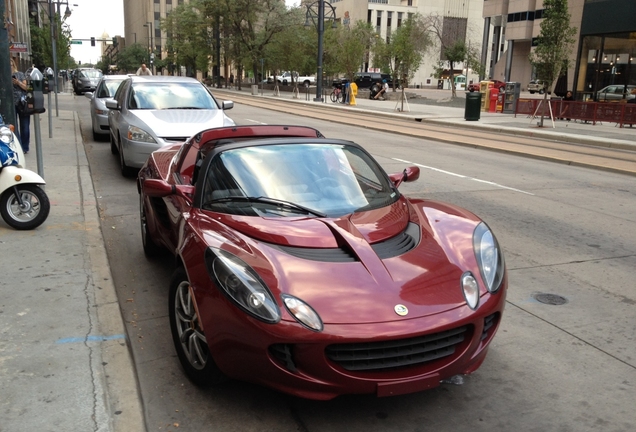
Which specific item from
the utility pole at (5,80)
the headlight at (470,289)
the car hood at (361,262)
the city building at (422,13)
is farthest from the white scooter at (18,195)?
the city building at (422,13)

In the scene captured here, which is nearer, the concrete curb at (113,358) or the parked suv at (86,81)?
the concrete curb at (113,358)

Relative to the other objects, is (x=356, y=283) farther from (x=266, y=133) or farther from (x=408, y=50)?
(x=408, y=50)

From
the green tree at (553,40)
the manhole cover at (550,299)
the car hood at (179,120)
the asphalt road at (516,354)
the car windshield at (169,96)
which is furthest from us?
the green tree at (553,40)

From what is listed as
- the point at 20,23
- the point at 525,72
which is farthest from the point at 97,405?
the point at 525,72

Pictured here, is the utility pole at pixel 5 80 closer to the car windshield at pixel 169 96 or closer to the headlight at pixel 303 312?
the car windshield at pixel 169 96

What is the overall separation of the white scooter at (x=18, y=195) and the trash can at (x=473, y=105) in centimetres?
2196

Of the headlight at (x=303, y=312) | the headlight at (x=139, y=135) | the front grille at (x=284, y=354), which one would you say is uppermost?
the headlight at (x=139, y=135)

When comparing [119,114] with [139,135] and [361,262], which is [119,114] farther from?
[361,262]

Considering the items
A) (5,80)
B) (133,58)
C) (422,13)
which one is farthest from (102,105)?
(133,58)

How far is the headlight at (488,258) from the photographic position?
3.39m

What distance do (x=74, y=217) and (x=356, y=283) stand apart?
5.13 metres

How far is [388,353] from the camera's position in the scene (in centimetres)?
294

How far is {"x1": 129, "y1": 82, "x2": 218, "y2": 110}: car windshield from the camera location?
11.0 m

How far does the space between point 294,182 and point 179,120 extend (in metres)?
6.52
